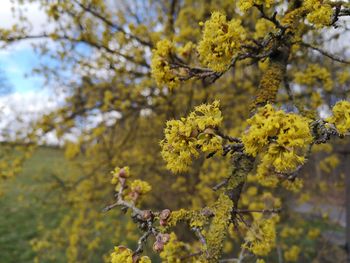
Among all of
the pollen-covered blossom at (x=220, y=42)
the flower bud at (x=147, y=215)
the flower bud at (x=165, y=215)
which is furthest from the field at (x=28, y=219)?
the pollen-covered blossom at (x=220, y=42)

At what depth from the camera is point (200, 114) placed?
1.55 metres

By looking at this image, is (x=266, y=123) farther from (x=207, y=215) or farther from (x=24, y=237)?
(x=24, y=237)

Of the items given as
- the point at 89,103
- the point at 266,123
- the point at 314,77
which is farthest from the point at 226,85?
the point at 266,123

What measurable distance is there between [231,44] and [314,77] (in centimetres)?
196

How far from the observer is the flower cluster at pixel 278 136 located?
1260 mm

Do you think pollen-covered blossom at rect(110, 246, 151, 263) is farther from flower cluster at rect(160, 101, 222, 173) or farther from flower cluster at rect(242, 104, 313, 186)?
flower cluster at rect(242, 104, 313, 186)

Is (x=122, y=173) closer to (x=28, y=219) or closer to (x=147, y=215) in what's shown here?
(x=147, y=215)

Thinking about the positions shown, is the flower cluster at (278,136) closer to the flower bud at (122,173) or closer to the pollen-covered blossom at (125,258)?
the pollen-covered blossom at (125,258)

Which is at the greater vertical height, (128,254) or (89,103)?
(89,103)

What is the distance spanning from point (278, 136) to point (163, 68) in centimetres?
99

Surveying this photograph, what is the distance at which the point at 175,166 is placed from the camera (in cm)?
152

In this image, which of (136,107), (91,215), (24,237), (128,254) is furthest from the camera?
(24,237)

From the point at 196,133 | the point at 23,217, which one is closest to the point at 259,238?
the point at 196,133

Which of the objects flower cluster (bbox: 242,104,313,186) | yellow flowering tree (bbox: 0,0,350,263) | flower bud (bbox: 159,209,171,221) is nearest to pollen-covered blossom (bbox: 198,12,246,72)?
yellow flowering tree (bbox: 0,0,350,263)
